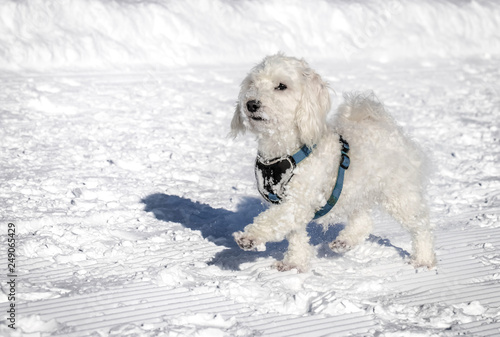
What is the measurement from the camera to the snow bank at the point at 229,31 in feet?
→ 36.0

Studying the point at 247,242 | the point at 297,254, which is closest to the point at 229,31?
the point at 297,254

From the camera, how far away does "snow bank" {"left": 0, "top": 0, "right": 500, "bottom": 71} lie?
11.0 meters

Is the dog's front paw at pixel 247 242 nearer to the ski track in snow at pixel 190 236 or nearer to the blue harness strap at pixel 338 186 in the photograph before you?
the ski track in snow at pixel 190 236

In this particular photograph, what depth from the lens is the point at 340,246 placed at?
4211mm

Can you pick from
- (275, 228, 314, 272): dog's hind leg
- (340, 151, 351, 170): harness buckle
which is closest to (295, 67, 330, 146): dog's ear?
(340, 151, 351, 170): harness buckle

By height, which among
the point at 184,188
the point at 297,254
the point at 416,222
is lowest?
the point at 184,188

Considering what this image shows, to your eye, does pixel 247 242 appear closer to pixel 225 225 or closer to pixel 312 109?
pixel 312 109

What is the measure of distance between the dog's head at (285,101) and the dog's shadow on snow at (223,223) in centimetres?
103

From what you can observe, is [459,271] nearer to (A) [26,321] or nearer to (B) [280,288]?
(B) [280,288]

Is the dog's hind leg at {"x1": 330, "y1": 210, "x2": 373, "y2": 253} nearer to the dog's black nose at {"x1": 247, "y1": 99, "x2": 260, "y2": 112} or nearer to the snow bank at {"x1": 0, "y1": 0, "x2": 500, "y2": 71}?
the dog's black nose at {"x1": 247, "y1": 99, "x2": 260, "y2": 112}

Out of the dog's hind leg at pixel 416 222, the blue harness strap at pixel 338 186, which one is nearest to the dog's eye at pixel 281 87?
the blue harness strap at pixel 338 186

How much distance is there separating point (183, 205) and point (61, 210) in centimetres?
109

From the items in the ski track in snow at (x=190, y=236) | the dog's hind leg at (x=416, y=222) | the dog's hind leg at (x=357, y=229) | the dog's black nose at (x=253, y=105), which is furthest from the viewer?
the dog's hind leg at (x=357, y=229)

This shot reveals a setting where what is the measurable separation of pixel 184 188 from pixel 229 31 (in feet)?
27.3
